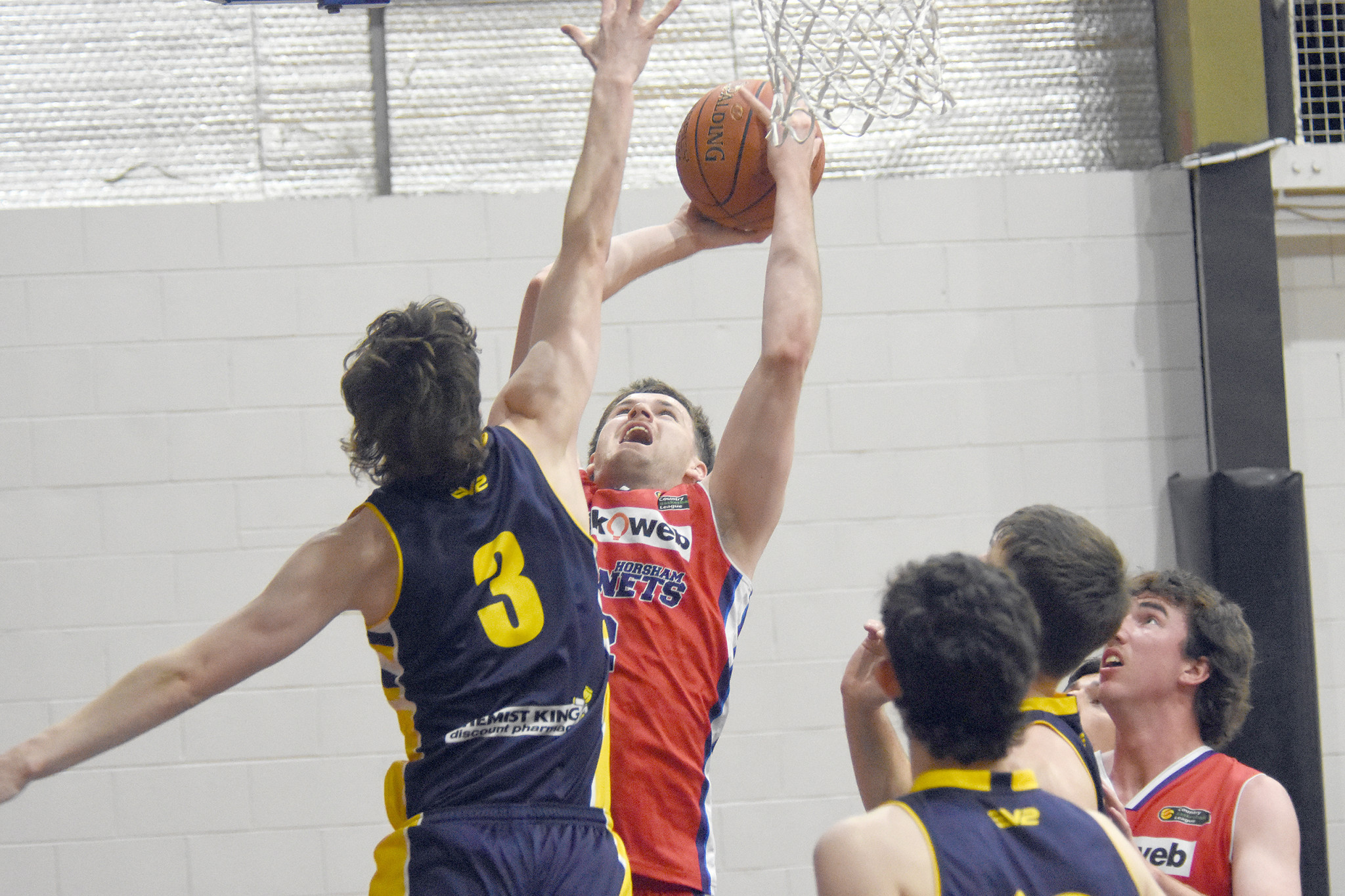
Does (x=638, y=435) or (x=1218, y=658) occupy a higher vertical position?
(x=638, y=435)

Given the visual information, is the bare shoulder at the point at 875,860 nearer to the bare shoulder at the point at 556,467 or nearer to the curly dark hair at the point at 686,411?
the bare shoulder at the point at 556,467

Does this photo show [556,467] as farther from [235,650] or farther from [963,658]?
[963,658]

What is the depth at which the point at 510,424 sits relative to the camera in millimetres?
2121

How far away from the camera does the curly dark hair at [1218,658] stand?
2742 mm

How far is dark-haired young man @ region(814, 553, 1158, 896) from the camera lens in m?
1.47

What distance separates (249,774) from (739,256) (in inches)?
104

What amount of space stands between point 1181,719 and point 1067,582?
99cm

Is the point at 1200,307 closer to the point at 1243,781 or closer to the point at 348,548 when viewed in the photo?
the point at 1243,781

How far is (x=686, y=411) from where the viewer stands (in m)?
3.00

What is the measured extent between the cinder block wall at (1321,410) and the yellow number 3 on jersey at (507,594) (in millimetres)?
3855

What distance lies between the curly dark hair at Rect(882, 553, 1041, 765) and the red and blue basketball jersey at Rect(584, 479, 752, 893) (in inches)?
36.9

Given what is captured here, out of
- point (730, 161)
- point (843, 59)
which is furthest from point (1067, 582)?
point (843, 59)

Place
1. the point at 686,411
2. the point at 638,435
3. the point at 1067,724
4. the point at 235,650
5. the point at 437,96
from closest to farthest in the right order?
the point at 235,650 < the point at 1067,724 < the point at 638,435 < the point at 686,411 < the point at 437,96

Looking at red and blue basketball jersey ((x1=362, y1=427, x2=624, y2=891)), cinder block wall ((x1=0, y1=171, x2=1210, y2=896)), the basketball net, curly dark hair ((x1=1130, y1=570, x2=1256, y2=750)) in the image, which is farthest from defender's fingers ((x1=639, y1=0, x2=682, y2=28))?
cinder block wall ((x1=0, y1=171, x2=1210, y2=896))
